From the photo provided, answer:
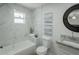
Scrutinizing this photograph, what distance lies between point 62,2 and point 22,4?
87 cm

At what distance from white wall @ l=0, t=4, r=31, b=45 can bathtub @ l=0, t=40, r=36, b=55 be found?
122 millimetres

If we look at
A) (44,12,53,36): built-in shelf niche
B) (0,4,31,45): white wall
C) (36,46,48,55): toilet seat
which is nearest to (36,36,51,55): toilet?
(36,46,48,55): toilet seat

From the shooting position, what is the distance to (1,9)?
4.02 ft

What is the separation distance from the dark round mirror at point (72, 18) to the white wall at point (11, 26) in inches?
34.8

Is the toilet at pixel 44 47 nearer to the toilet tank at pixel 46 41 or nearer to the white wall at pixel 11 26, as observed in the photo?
the toilet tank at pixel 46 41

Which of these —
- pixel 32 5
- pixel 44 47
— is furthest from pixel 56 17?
pixel 44 47

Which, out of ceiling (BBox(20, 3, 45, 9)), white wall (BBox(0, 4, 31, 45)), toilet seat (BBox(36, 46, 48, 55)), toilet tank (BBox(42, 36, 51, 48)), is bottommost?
toilet seat (BBox(36, 46, 48, 55))

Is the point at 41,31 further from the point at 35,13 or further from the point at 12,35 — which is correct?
the point at 12,35

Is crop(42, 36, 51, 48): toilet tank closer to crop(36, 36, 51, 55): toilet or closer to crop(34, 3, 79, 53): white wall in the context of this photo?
crop(36, 36, 51, 55): toilet

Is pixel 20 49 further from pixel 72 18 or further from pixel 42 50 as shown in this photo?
pixel 72 18

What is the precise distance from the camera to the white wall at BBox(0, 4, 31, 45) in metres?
1.25

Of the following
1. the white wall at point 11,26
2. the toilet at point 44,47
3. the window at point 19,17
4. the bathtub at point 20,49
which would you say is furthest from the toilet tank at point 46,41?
the window at point 19,17

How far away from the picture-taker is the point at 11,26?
4.32ft

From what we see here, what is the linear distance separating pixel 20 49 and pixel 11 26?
636 mm
